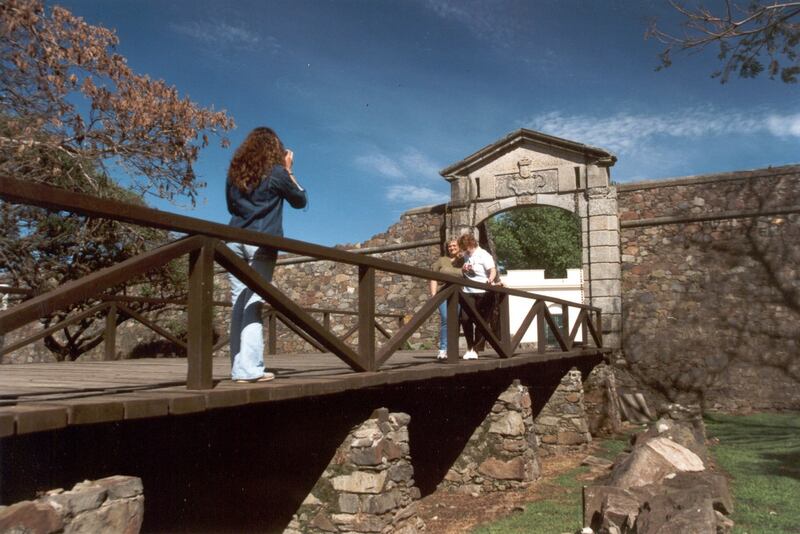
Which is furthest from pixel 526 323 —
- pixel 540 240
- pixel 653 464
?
pixel 540 240

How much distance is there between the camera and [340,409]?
14.5 feet

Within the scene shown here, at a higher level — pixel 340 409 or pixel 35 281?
pixel 35 281

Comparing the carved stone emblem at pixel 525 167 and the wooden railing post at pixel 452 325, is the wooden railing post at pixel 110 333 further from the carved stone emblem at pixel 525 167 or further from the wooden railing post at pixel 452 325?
the carved stone emblem at pixel 525 167

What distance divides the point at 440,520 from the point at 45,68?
247 inches

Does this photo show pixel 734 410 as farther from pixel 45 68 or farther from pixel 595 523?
pixel 45 68

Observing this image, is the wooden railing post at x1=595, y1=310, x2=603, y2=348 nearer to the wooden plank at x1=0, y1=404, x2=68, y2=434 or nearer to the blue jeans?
the blue jeans

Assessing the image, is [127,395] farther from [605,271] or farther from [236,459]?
[605,271]

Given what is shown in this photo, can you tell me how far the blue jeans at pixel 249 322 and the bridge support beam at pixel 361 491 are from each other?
101cm

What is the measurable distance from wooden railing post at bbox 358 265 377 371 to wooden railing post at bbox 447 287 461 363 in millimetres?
1245

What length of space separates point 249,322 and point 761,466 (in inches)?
231

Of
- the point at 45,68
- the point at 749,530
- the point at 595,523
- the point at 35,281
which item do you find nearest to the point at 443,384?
the point at 595,523

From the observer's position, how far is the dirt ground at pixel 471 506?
5834mm

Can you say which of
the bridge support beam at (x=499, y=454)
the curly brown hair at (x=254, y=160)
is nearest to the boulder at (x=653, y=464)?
the bridge support beam at (x=499, y=454)

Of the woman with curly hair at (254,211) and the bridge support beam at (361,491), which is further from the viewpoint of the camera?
the bridge support beam at (361,491)
